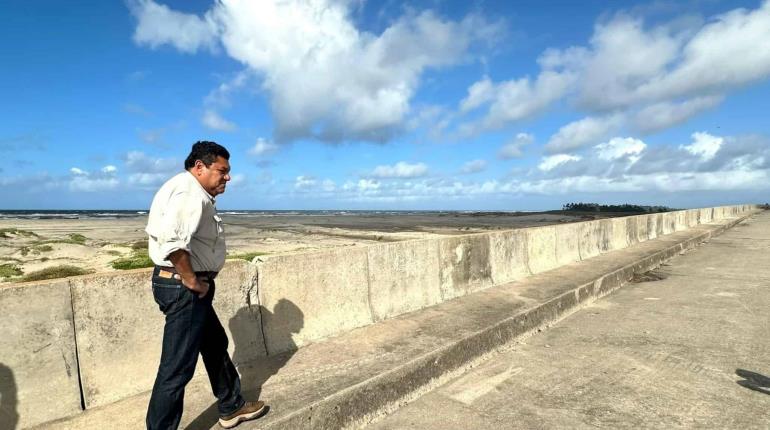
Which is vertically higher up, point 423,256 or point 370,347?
point 423,256

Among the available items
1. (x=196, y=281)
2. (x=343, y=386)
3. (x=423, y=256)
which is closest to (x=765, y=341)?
(x=423, y=256)

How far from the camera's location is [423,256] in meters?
5.79

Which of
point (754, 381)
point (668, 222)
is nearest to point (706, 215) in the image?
point (668, 222)

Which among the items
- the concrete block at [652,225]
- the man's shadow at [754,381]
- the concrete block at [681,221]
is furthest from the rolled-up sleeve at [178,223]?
the concrete block at [681,221]

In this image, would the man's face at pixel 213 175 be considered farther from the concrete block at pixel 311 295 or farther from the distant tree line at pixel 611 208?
the distant tree line at pixel 611 208

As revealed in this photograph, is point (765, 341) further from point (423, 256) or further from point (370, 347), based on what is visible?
point (370, 347)

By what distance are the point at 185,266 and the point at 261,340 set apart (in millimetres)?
1775

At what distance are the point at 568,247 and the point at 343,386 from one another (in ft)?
24.7

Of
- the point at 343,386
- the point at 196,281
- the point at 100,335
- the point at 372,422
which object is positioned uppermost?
the point at 196,281

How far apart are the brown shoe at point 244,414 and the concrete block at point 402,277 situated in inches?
88.2

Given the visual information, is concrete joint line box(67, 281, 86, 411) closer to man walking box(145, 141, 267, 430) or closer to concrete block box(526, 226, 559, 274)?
man walking box(145, 141, 267, 430)

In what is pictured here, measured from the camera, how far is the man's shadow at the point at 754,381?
373 centimetres

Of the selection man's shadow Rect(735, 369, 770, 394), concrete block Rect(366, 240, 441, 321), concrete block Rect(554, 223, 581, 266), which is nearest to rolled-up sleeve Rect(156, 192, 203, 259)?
concrete block Rect(366, 240, 441, 321)

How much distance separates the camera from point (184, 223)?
97.0 inches
